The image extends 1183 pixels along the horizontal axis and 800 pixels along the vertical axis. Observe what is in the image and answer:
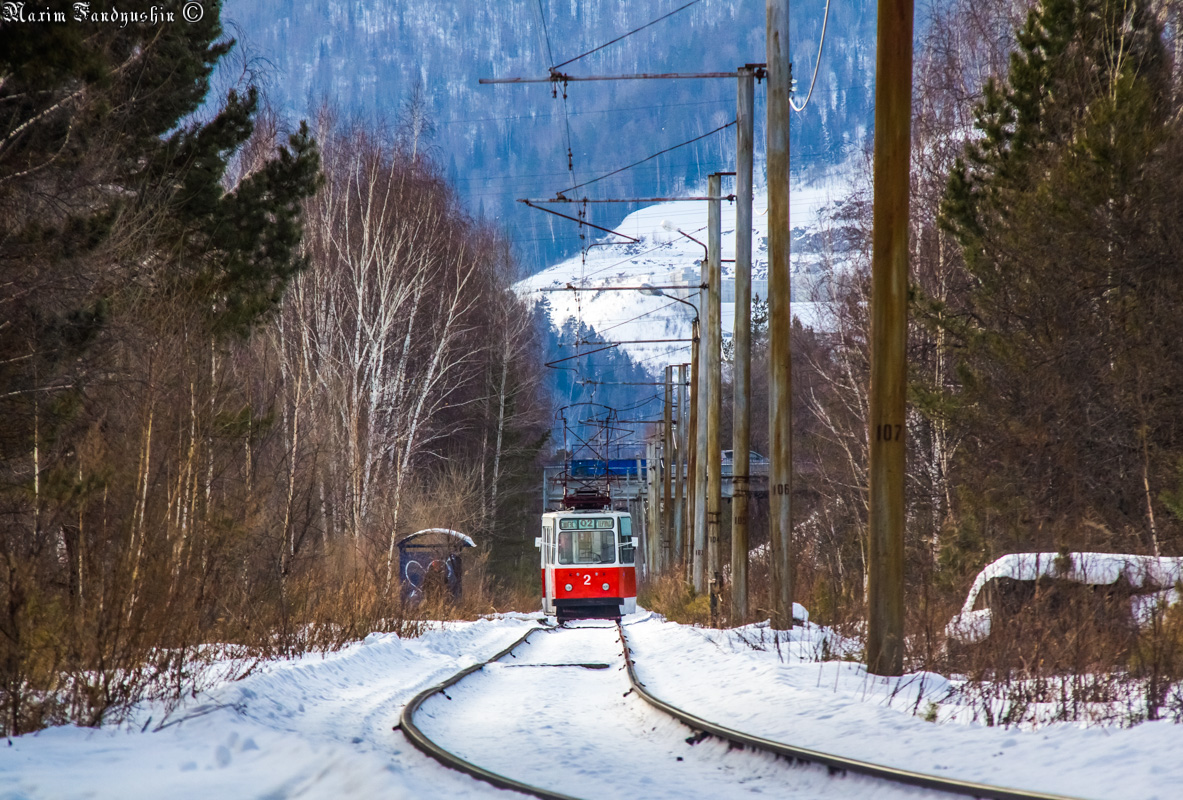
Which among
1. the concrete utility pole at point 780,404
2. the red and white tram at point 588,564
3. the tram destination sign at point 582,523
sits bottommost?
the red and white tram at point 588,564

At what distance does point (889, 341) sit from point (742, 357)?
9159 mm

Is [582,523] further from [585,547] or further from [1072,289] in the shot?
[1072,289]

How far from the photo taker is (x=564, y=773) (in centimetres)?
695

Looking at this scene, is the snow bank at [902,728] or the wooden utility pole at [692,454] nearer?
the snow bank at [902,728]

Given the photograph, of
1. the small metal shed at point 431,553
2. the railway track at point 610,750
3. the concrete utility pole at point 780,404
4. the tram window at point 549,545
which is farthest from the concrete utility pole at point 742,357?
the tram window at point 549,545

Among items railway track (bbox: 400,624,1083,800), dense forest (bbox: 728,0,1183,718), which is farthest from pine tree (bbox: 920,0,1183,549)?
railway track (bbox: 400,624,1083,800)

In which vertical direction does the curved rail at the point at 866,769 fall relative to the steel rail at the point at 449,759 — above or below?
above

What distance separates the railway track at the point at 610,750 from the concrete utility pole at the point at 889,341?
2.08 metres

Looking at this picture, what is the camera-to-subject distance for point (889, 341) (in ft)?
33.4

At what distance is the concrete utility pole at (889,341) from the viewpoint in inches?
395

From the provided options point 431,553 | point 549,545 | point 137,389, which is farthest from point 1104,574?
point 431,553

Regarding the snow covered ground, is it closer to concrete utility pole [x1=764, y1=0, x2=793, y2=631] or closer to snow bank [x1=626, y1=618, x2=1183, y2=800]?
snow bank [x1=626, y1=618, x2=1183, y2=800]

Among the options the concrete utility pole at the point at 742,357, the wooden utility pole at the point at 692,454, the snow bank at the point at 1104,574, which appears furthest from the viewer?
the wooden utility pole at the point at 692,454

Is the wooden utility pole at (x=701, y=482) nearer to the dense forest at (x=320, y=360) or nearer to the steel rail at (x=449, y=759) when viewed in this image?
the dense forest at (x=320, y=360)
